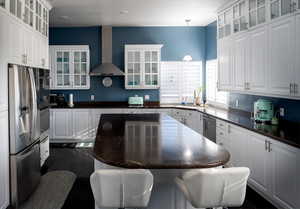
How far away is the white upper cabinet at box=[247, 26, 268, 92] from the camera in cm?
394

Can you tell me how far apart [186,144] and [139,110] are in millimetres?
4331

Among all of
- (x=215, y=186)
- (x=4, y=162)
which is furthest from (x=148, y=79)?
(x=215, y=186)

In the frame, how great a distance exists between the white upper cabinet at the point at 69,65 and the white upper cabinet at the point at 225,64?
3.25m

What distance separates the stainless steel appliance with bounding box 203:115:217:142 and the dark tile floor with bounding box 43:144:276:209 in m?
1.37

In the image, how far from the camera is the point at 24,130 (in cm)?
354

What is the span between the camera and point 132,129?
346 centimetres

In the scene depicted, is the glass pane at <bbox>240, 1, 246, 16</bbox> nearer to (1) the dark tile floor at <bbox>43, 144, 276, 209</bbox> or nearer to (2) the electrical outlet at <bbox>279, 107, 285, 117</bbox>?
(2) the electrical outlet at <bbox>279, 107, 285, 117</bbox>

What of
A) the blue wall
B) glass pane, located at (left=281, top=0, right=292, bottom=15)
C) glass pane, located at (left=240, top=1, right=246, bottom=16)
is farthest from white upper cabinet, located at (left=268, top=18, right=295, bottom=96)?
the blue wall

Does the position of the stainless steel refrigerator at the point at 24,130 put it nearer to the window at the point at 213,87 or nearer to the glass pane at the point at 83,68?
the glass pane at the point at 83,68

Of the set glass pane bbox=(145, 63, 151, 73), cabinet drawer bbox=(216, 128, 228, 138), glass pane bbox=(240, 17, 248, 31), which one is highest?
glass pane bbox=(240, 17, 248, 31)

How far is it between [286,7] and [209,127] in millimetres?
2576

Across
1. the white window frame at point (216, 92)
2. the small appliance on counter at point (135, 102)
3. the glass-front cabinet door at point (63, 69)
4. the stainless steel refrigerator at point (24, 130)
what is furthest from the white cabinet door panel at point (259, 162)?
the glass-front cabinet door at point (63, 69)

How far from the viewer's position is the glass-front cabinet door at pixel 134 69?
7.17 metres

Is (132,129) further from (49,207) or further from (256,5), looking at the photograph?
(256,5)
